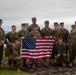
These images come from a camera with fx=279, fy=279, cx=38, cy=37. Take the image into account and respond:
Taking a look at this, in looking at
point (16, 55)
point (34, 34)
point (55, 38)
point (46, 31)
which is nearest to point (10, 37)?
point (16, 55)

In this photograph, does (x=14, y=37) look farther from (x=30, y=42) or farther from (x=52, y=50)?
(x=52, y=50)

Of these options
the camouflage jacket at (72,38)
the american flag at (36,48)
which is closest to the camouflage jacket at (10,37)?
the american flag at (36,48)

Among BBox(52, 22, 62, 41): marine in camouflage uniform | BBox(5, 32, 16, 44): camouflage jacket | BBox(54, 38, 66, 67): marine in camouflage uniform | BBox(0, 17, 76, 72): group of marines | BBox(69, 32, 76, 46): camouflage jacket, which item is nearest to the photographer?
BBox(0, 17, 76, 72): group of marines

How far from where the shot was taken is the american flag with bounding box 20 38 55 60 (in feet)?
53.7

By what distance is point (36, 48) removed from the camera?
55.0 ft

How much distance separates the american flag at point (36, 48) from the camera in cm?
1636

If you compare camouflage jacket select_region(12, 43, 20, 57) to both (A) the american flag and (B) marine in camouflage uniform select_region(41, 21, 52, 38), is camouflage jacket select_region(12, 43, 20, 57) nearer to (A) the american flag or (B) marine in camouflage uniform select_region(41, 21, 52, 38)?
(A) the american flag

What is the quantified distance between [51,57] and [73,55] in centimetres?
144

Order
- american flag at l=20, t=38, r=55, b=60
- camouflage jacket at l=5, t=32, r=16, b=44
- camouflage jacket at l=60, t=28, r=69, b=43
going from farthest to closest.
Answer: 1. camouflage jacket at l=60, t=28, r=69, b=43
2. camouflage jacket at l=5, t=32, r=16, b=44
3. american flag at l=20, t=38, r=55, b=60

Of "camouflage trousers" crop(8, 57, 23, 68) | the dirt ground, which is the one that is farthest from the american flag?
the dirt ground

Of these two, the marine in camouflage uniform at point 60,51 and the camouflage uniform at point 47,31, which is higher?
the camouflage uniform at point 47,31

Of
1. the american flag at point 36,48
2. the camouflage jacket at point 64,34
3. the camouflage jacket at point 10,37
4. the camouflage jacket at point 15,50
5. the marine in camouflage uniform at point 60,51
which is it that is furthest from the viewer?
the camouflage jacket at point 64,34

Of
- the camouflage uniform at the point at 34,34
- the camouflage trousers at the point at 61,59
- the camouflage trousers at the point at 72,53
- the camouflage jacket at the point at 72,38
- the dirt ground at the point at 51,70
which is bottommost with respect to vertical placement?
the dirt ground at the point at 51,70

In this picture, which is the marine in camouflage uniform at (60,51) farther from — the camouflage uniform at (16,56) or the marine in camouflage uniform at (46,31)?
the camouflage uniform at (16,56)
